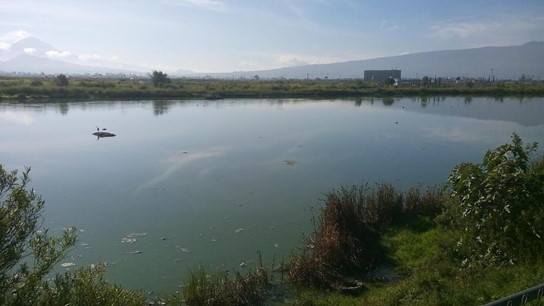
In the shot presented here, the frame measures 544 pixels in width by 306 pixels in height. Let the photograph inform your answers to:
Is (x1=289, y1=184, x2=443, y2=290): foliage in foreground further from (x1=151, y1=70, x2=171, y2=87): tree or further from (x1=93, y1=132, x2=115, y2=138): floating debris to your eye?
(x1=151, y1=70, x2=171, y2=87): tree

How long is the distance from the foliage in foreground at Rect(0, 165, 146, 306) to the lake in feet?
8.10

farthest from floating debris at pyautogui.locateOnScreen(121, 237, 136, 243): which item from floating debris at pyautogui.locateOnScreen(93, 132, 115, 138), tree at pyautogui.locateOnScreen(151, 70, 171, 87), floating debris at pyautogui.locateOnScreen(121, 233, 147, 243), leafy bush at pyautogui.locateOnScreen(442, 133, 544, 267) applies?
tree at pyautogui.locateOnScreen(151, 70, 171, 87)

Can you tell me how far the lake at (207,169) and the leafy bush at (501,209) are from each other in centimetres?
310

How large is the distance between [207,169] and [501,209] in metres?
10.4

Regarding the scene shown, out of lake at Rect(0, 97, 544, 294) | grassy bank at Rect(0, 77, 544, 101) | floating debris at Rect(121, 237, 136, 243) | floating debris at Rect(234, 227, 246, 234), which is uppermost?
grassy bank at Rect(0, 77, 544, 101)

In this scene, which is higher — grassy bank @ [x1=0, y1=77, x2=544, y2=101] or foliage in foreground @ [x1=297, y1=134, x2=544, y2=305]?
grassy bank @ [x1=0, y1=77, x2=544, y2=101]

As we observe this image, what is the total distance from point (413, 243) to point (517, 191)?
9.02 ft

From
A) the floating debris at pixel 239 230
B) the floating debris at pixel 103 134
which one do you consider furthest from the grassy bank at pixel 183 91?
the floating debris at pixel 239 230

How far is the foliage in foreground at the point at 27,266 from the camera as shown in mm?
3518

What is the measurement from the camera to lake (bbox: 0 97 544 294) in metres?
7.80

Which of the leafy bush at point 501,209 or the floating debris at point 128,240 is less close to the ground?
the leafy bush at point 501,209

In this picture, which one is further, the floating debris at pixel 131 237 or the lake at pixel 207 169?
the floating debris at pixel 131 237

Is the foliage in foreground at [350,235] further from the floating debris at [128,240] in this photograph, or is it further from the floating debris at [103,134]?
the floating debris at [103,134]

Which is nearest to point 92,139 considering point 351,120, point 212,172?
point 212,172
